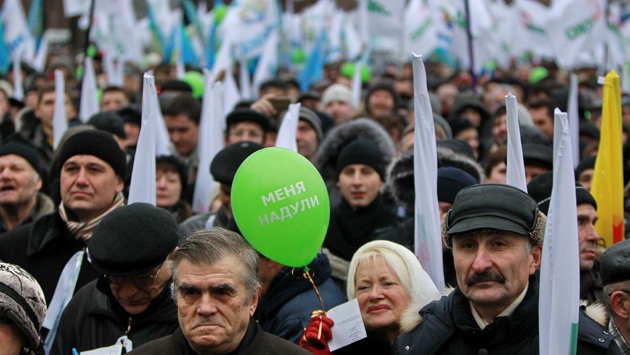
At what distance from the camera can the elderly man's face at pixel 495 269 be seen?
3.20 meters

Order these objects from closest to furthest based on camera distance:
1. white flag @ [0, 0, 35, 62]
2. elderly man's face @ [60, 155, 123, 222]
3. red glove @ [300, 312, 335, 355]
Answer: red glove @ [300, 312, 335, 355] < elderly man's face @ [60, 155, 123, 222] < white flag @ [0, 0, 35, 62]

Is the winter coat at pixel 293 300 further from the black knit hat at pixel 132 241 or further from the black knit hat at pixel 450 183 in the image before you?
the black knit hat at pixel 450 183

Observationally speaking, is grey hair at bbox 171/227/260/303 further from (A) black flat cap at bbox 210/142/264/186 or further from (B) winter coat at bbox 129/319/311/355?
(A) black flat cap at bbox 210/142/264/186

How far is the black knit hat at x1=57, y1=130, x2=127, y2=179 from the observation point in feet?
16.4

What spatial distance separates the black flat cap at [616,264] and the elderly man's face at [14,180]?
389 cm

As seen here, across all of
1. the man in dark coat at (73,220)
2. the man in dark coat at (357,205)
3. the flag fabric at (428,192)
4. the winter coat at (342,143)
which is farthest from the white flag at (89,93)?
the flag fabric at (428,192)

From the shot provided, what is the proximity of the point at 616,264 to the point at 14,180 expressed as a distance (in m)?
3.98

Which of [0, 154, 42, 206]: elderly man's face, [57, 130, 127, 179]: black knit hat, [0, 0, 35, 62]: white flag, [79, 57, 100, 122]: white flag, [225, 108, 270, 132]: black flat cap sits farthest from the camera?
[0, 0, 35, 62]: white flag

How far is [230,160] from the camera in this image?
521 centimetres

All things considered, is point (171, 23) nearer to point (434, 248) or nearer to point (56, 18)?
point (56, 18)

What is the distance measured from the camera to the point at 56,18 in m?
26.6

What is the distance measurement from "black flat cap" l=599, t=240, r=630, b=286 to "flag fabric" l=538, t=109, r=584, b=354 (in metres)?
0.49

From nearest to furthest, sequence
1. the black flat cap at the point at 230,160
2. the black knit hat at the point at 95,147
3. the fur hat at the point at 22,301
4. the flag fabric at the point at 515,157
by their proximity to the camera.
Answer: the fur hat at the point at 22,301 → the flag fabric at the point at 515,157 → the black knit hat at the point at 95,147 → the black flat cap at the point at 230,160

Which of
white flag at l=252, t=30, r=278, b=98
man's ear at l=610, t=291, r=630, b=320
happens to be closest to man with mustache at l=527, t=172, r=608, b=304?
man's ear at l=610, t=291, r=630, b=320
